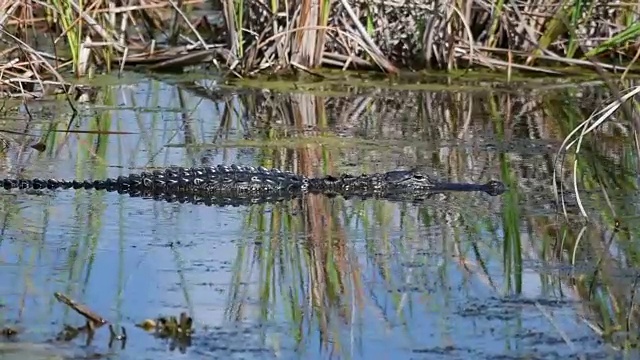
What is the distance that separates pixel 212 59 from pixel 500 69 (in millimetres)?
2159

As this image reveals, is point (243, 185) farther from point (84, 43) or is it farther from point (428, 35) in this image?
point (428, 35)

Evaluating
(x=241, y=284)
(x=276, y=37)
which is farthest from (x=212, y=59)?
(x=241, y=284)

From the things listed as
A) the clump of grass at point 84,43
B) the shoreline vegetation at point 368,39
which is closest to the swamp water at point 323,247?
the clump of grass at point 84,43

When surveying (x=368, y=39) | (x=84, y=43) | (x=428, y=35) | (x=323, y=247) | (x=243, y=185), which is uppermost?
(x=428, y=35)

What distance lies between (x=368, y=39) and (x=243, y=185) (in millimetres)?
3674

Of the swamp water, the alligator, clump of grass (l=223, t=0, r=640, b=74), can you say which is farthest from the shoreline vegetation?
the alligator

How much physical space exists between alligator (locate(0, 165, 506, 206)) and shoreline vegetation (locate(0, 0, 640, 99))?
3.16m

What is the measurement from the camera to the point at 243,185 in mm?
6227

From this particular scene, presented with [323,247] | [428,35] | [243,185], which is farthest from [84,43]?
[323,247]

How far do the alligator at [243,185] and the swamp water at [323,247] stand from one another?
0.36ft

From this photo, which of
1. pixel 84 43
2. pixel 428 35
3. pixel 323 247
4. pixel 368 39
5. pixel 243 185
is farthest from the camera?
pixel 428 35

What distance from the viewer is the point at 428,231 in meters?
5.50

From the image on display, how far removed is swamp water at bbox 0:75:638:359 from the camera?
398 cm

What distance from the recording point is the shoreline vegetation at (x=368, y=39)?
962 cm
